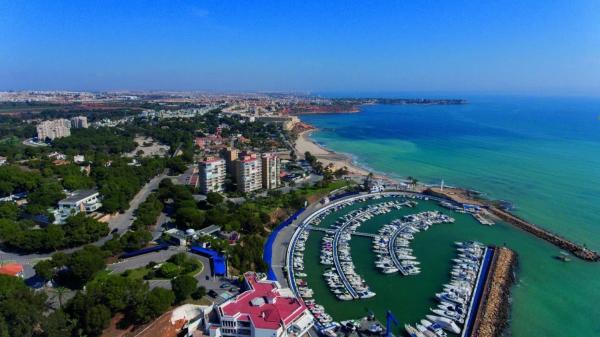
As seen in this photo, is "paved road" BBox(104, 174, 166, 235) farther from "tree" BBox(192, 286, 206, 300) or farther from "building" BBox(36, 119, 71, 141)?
"building" BBox(36, 119, 71, 141)

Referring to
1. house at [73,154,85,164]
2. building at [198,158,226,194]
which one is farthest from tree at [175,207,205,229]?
house at [73,154,85,164]

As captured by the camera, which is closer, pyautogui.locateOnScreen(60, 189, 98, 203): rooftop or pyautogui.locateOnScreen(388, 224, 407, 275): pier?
pyautogui.locateOnScreen(388, 224, 407, 275): pier

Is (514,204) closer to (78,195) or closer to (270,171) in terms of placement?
(270,171)

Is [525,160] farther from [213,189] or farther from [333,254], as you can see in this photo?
[213,189]

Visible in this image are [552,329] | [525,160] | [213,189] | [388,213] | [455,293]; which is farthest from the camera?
[525,160]

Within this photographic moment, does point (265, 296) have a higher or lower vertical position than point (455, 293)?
higher

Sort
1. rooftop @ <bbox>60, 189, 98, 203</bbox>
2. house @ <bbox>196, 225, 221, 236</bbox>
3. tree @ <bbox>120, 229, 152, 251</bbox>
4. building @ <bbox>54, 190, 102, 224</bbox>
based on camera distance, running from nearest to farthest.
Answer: tree @ <bbox>120, 229, 152, 251</bbox> < house @ <bbox>196, 225, 221, 236</bbox> < building @ <bbox>54, 190, 102, 224</bbox> < rooftop @ <bbox>60, 189, 98, 203</bbox>

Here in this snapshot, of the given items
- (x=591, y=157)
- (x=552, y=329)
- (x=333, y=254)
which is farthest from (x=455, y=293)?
(x=591, y=157)
